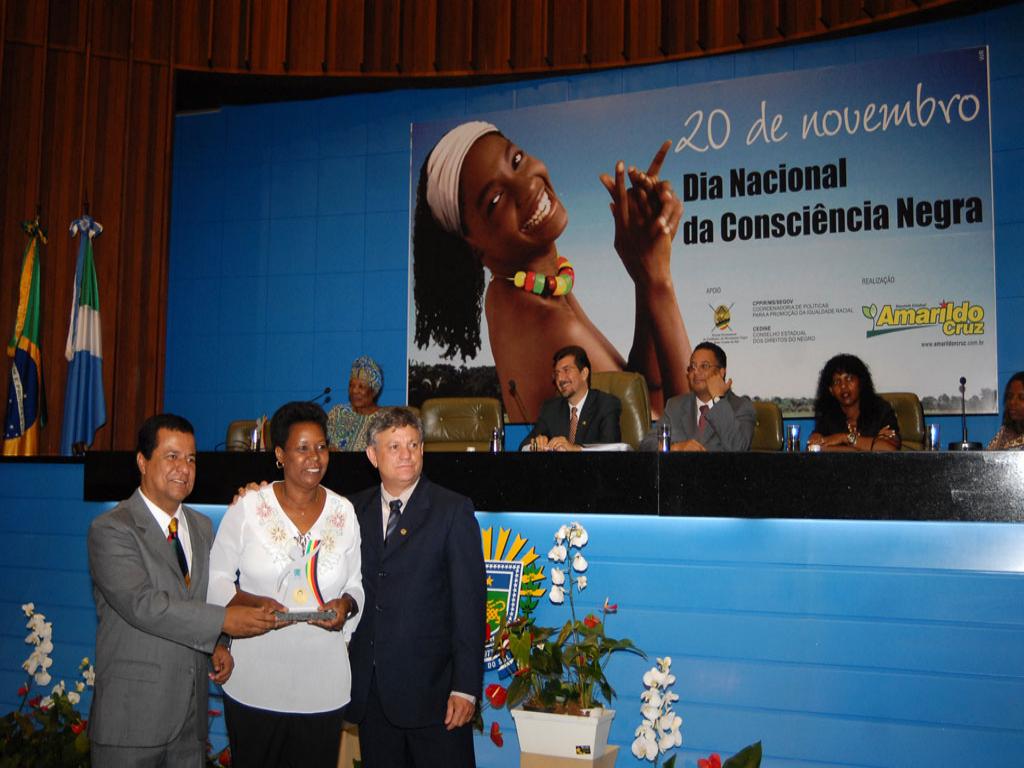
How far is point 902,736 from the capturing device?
9.44ft

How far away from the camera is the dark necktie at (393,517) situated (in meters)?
2.41

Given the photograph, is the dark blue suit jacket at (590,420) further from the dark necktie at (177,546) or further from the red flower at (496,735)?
the dark necktie at (177,546)

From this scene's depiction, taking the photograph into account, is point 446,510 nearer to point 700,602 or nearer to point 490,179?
point 700,602

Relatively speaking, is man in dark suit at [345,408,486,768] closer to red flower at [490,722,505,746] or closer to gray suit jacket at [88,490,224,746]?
gray suit jacket at [88,490,224,746]

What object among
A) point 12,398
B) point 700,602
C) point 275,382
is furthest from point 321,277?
point 700,602

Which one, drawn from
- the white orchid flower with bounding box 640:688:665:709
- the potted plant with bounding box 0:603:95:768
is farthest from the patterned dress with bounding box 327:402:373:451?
the white orchid flower with bounding box 640:688:665:709

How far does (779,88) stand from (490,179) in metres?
1.95

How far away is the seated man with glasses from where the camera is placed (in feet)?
14.1

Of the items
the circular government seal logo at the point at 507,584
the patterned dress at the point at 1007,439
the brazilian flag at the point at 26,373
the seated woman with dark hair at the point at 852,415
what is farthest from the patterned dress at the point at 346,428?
the patterned dress at the point at 1007,439

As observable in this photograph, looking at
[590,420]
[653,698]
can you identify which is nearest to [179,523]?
[653,698]

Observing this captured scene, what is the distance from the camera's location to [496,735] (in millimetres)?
3240

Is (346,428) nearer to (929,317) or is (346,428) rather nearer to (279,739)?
(279,739)

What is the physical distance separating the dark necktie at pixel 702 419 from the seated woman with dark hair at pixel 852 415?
1.58 ft

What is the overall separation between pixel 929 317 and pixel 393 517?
4.09 m
